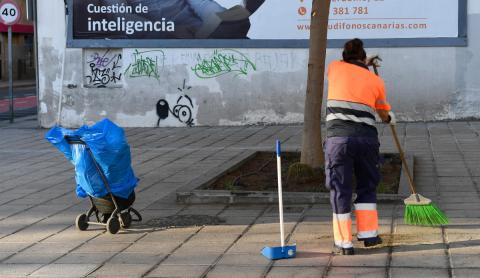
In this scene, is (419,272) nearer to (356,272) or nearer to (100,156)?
(356,272)

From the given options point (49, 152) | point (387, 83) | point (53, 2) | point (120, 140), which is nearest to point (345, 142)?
point (120, 140)

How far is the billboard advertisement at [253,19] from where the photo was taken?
1756cm

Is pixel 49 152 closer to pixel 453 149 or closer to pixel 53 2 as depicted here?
pixel 53 2

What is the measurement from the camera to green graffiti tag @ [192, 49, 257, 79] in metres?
18.2

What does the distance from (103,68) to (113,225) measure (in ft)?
37.4

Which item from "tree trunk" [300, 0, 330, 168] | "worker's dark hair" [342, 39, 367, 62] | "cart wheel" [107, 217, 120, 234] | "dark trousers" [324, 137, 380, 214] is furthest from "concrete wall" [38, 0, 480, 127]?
"dark trousers" [324, 137, 380, 214]

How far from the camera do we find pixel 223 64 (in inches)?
722

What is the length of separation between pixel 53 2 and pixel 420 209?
1335cm

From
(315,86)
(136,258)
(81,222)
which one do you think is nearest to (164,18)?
(315,86)

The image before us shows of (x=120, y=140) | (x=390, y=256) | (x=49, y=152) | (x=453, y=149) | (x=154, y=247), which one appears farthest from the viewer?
(x=49, y=152)

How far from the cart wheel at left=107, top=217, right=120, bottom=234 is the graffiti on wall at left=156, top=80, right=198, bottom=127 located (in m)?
10.7

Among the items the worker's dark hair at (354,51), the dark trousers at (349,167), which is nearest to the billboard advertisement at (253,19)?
the worker's dark hair at (354,51)

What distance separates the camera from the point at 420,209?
7520 millimetres

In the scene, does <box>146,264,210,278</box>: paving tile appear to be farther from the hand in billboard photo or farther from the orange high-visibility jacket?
the hand in billboard photo
